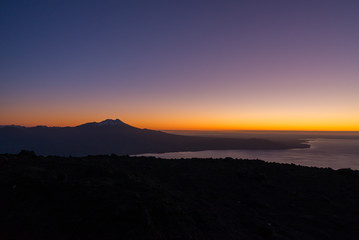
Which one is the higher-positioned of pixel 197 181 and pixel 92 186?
pixel 92 186

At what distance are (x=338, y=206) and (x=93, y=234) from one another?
1464cm

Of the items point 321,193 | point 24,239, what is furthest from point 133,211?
point 321,193

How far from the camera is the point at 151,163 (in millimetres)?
21797

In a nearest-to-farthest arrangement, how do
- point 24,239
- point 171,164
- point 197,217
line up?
1. point 24,239
2. point 197,217
3. point 171,164

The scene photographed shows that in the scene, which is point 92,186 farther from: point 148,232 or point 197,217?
point 197,217

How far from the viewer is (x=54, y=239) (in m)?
7.54

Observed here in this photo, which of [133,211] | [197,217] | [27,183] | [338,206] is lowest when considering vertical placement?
[338,206]

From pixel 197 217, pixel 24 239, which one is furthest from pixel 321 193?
pixel 24 239

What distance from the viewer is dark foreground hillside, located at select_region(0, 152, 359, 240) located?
27.4 feet

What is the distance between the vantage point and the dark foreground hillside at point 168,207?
835 centimetres

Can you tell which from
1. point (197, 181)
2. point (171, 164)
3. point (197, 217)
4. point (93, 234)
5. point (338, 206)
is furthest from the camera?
point (171, 164)

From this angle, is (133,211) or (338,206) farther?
(338,206)

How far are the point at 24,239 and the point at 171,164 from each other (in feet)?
49.5

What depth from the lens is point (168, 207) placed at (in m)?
10.1
